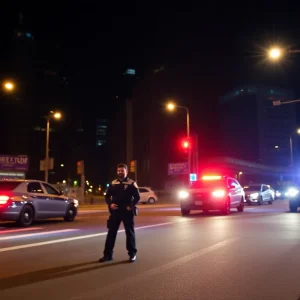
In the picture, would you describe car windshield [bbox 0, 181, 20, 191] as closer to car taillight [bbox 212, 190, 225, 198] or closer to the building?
car taillight [bbox 212, 190, 225, 198]

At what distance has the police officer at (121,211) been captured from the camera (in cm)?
819

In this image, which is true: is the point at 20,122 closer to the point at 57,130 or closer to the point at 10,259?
the point at 57,130

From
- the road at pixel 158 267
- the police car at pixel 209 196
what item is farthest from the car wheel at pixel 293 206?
the road at pixel 158 267

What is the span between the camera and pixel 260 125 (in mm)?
115062

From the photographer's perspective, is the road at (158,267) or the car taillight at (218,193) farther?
the car taillight at (218,193)

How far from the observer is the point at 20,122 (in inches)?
2840

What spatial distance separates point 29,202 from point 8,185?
919 mm

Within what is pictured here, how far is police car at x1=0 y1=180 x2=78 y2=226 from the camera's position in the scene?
1452cm

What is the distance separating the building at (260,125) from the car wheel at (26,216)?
326 feet

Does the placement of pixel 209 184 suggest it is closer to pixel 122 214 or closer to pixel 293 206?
pixel 293 206

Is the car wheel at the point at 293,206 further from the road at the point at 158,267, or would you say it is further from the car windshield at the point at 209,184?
the road at the point at 158,267

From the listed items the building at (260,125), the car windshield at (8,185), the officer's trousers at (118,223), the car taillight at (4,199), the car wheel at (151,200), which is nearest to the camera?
the officer's trousers at (118,223)

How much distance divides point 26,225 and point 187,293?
10347 millimetres

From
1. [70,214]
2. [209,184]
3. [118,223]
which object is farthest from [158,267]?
[209,184]
